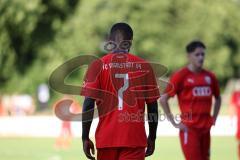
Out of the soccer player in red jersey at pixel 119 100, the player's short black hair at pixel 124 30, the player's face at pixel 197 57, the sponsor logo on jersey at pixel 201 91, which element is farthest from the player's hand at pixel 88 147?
the player's face at pixel 197 57

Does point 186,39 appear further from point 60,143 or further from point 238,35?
point 60,143

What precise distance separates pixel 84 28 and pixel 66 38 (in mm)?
1724

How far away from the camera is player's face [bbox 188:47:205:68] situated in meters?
10.4

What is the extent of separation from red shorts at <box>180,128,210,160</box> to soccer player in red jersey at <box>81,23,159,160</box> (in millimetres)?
3130

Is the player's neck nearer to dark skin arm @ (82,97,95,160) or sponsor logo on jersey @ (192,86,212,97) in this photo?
sponsor logo on jersey @ (192,86,212,97)

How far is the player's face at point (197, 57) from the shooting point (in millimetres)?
10383

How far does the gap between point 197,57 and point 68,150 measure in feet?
35.6

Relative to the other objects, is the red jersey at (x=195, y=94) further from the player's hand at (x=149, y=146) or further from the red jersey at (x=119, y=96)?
the red jersey at (x=119, y=96)

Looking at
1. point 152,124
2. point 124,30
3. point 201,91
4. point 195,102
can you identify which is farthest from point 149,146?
point 201,91

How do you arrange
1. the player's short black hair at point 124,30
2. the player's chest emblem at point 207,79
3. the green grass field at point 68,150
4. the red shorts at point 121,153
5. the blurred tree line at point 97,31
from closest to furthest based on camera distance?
the red shorts at point 121,153 → the player's short black hair at point 124,30 → the player's chest emblem at point 207,79 → the green grass field at point 68,150 → the blurred tree line at point 97,31

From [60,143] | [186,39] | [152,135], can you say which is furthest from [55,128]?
[186,39]

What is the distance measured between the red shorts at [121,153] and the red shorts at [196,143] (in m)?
3.29

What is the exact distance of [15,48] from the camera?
47500mm

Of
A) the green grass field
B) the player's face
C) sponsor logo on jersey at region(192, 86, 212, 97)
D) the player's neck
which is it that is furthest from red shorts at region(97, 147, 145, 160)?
the green grass field
